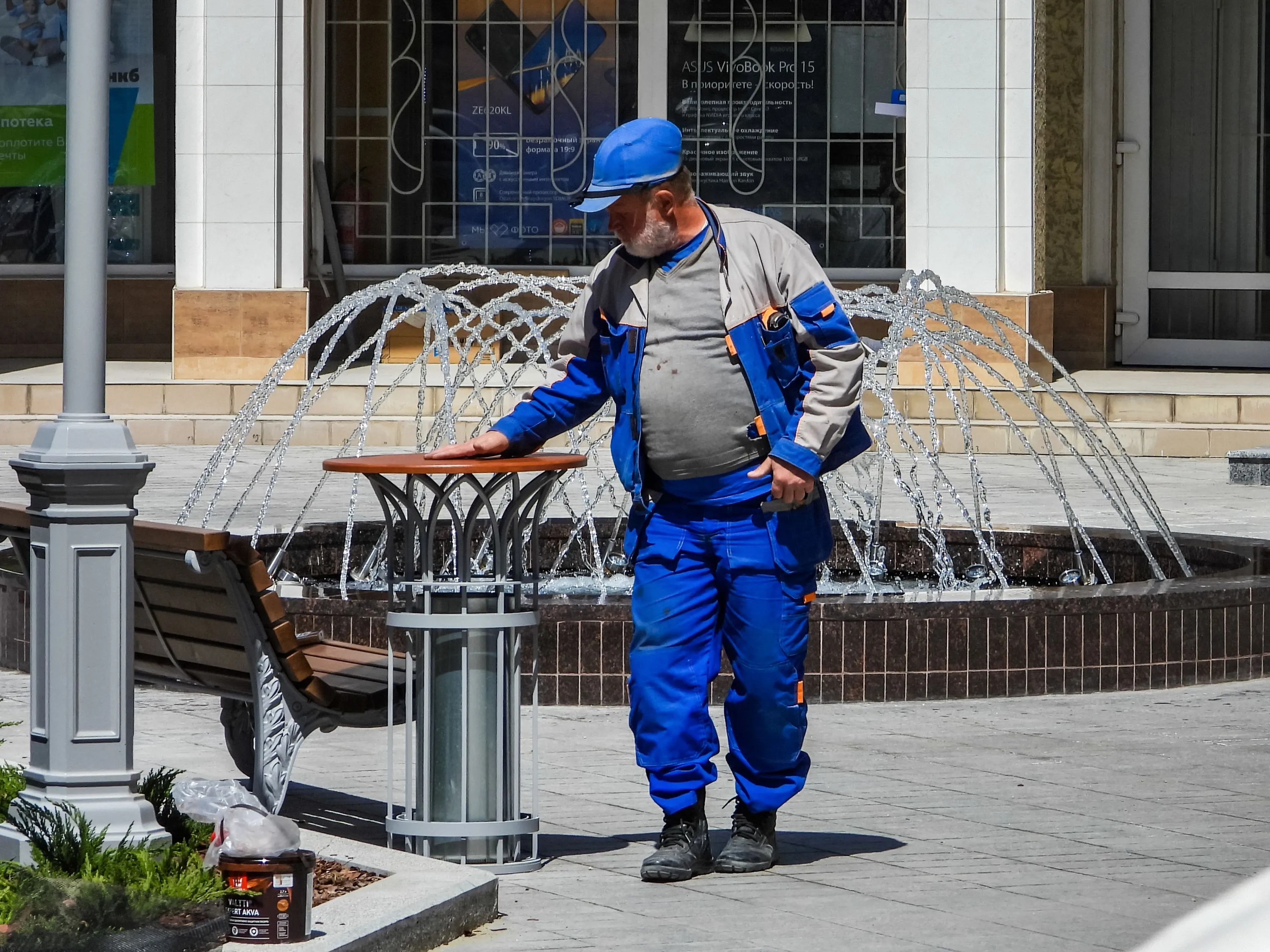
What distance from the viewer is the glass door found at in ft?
61.7

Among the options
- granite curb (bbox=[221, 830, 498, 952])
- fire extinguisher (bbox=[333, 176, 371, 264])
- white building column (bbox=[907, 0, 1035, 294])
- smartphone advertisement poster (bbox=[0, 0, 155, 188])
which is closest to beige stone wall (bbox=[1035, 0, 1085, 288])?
white building column (bbox=[907, 0, 1035, 294])

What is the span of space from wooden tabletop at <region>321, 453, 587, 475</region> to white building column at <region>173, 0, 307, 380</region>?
11.5m

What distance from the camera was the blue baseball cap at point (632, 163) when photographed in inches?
182

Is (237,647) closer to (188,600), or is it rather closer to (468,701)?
(188,600)

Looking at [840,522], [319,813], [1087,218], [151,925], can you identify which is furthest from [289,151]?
[151,925]

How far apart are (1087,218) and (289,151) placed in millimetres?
7047

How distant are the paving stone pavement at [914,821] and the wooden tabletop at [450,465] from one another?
89cm

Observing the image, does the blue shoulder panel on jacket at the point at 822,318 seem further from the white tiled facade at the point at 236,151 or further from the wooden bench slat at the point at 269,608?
the white tiled facade at the point at 236,151

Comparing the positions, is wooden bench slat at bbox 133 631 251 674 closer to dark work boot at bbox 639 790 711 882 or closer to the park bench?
the park bench

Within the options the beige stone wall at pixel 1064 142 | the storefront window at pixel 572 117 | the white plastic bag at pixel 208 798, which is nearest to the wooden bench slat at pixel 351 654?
the white plastic bag at pixel 208 798

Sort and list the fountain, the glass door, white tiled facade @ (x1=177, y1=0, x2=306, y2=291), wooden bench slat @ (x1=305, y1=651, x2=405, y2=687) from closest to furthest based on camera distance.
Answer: wooden bench slat @ (x1=305, y1=651, x2=405, y2=687) → the fountain → white tiled facade @ (x1=177, y1=0, x2=306, y2=291) → the glass door

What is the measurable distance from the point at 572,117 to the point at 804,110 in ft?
6.72

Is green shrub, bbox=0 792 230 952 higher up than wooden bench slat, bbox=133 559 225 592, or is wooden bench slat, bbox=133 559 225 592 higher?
wooden bench slat, bbox=133 559 225 592

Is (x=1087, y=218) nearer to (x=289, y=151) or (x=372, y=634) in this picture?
(x=289, y=151)
